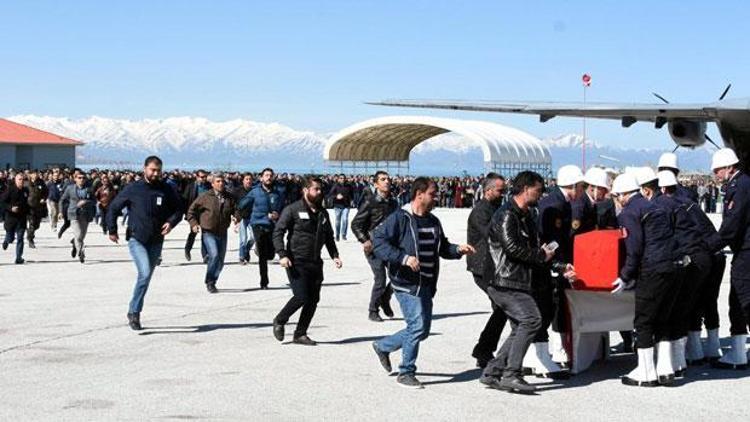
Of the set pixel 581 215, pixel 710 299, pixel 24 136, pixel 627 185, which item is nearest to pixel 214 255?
pixel 581 215

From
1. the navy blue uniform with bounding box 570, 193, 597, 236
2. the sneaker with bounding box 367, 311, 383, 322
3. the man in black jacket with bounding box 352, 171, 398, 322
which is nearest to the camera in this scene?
the navy blue uniform with bounding box 570, 193, 597, 236

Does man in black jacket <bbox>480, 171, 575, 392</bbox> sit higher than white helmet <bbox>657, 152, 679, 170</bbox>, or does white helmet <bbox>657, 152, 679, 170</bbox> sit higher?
white helmet <bbox>657, 152, 679, 170</bbox>

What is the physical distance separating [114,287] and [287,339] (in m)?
5.22

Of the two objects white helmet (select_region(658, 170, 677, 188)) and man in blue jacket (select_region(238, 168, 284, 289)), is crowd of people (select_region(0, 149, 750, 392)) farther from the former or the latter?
man in blue jacket (select_region(238, 168, 284, 289))

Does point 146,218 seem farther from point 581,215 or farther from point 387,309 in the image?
point 581,215

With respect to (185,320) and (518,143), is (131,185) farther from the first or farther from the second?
(518,143)

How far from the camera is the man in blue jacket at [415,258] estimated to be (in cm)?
788

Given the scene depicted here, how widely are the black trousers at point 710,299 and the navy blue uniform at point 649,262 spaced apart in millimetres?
1067

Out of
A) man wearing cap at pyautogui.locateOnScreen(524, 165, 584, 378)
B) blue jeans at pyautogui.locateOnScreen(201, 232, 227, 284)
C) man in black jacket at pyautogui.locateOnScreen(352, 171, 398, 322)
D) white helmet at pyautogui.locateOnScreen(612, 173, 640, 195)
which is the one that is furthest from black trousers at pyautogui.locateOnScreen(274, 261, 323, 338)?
blue jeans at pyautogui.locateOnScreen(201, 232, 227, 284)

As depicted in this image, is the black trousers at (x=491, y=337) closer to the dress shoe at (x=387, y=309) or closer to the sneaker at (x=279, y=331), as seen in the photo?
the sneaker at (x=279, y=331)

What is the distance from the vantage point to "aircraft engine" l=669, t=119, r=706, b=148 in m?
20.9

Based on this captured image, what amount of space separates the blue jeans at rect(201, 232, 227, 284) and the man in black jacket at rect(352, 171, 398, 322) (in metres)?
3.37

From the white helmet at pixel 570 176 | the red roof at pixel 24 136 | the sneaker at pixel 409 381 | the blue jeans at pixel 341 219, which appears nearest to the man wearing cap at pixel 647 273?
the white helmet at pixel 570 176

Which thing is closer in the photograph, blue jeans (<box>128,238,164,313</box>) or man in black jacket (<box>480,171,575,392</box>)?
man in black jacket (<box>480,171,575,392</box>)
